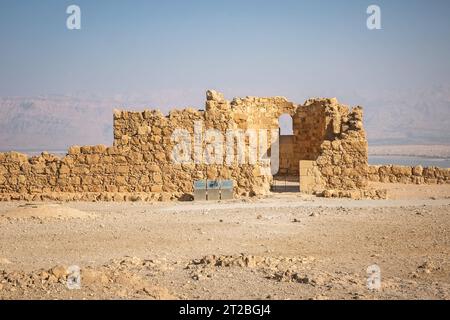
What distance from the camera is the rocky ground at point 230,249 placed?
6895mm

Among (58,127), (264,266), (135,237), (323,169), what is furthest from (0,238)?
(58,127)

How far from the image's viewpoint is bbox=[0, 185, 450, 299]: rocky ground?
689cm

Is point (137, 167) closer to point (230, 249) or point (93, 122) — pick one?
point (230, 249)

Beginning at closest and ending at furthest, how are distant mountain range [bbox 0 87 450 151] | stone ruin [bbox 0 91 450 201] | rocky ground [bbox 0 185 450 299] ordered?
rocky ground [bbox 0 185 450 299], stone ruin [bbox 0 91 450 201], distant mountain range [bbox 0 87 450 151]

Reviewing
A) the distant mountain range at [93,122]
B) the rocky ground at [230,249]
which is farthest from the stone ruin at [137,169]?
the distant mountain range at [93,122]

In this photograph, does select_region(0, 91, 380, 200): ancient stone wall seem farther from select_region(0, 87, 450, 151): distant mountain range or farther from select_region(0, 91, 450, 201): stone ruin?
select_region(0, 87, 450, 151): distant mountain range

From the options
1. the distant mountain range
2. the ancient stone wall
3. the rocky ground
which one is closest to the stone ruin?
the ancient stone wall

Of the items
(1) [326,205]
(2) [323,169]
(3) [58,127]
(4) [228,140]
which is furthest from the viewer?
(3) [58,127]

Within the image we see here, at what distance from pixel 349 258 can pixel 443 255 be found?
4.47 feet

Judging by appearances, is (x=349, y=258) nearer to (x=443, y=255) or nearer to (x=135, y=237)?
(x=443, y=255)

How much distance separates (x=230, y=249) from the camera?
9500 mm

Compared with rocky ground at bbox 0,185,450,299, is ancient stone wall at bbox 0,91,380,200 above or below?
above

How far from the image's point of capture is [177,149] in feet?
53.2

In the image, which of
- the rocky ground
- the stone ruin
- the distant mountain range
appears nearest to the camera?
the rocky ground
